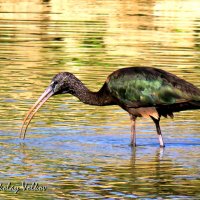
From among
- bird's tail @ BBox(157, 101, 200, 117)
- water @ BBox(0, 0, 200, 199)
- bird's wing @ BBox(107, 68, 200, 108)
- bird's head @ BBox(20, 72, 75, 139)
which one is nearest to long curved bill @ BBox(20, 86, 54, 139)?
bird's head @ BBox(20, 72, 75, 139)

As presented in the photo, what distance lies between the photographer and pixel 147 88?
49.5 feet

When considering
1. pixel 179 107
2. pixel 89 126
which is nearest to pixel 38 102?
pixel 89 126

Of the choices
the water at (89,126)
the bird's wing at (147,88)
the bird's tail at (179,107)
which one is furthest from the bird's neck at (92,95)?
the bird's tail at (179,107)

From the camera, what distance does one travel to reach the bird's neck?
50.9 feet

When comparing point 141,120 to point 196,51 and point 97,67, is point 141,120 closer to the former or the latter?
point 97,67

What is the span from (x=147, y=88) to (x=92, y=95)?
94 centimetres

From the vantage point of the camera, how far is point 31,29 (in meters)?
32.7

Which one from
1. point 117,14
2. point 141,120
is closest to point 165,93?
point 141,120

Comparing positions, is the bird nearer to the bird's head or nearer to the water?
the bird's head

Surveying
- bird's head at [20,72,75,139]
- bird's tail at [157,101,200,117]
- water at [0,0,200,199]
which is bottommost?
water at [0,0,200,199]

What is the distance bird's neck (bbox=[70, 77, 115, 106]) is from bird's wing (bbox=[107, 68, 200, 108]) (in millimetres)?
257

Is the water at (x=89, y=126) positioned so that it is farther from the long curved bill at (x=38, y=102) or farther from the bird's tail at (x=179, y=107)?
the bird's tail at (x=179, y=107)

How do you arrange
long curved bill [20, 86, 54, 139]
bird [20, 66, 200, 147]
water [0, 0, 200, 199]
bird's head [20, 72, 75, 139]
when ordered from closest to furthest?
water [0, 0, 200, 199], bird [20, 66, 200, 147], long curved bill [20, 86, 54, 139], bird's head [20, 72, 75, 139]

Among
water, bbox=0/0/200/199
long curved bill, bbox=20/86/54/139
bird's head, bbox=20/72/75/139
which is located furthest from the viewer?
bird's head, bbox=20/72/75/139
